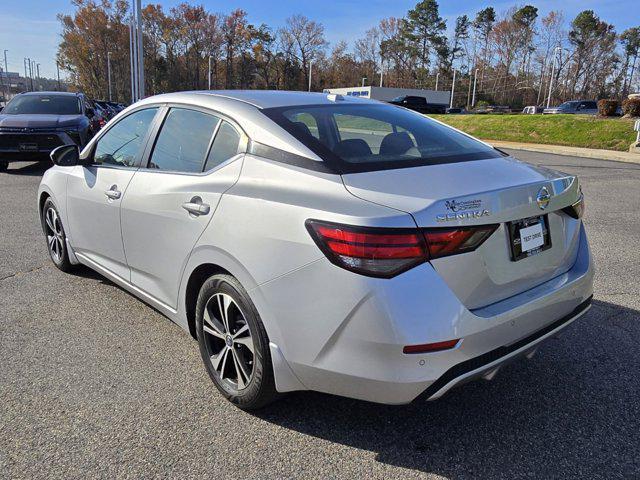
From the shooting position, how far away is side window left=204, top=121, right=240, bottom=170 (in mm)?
2951

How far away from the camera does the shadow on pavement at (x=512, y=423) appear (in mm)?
2463

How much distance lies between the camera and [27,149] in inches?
441

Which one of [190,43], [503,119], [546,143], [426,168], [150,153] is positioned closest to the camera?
[426,168]

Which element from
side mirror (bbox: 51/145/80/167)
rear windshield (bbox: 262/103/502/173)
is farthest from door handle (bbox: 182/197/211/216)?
side mirror (bbox: 51/145/80/167)

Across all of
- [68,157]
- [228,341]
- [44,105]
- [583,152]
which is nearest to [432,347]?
[228,341]

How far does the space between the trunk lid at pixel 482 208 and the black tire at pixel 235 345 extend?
2.62 ft

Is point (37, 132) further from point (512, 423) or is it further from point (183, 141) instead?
point (512, 423)

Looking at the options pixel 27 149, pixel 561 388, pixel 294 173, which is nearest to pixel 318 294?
pixel 294 173

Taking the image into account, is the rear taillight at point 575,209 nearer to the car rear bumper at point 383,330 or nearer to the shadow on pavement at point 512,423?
the car rear bumper at point 383,330

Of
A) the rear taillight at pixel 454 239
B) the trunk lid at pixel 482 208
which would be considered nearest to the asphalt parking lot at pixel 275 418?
the trunk lid at pixel 482 208

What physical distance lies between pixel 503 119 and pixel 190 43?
83.3m

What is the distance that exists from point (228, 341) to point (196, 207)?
0.73 m

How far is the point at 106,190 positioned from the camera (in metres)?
3.83

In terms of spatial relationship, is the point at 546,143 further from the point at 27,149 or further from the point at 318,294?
the point at 318,294
